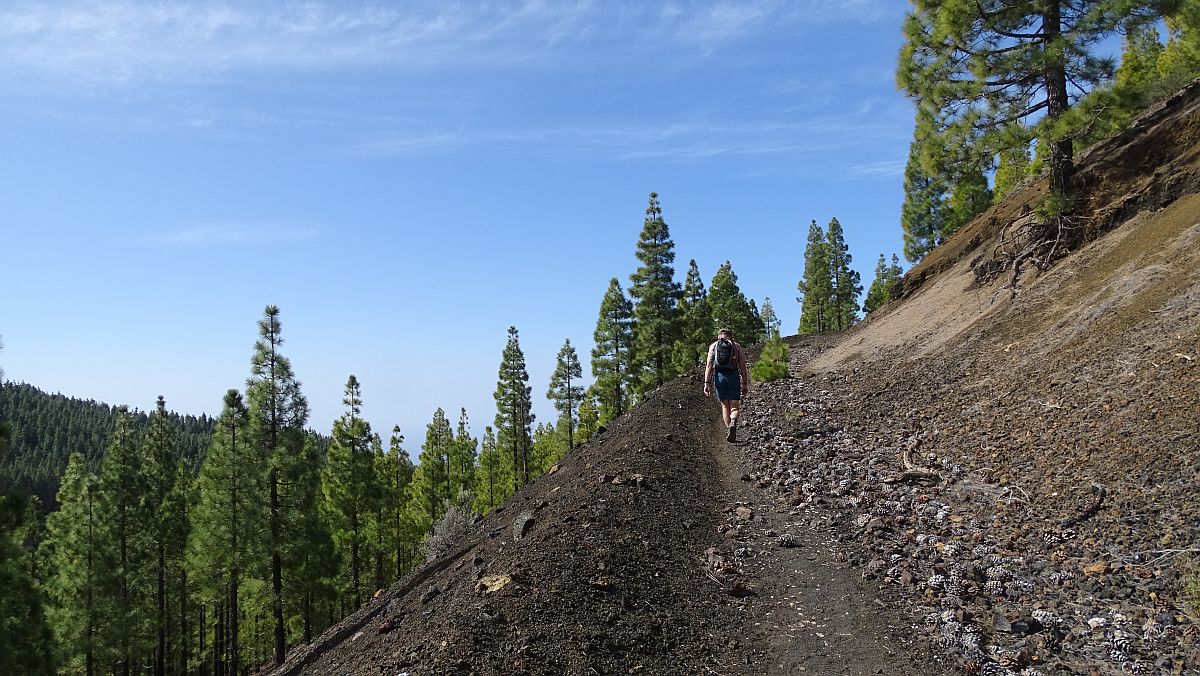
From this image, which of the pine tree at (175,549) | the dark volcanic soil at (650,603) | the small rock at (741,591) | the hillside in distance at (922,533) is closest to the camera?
the hillside in distance at (922,533)

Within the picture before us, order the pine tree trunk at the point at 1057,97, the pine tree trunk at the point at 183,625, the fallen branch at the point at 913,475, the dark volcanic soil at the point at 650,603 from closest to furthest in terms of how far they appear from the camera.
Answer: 1. the dark volcanic soil at the point at 650,603
2. the fallen branch at the point at 913,475
3. the pine tree trunk at the point at 1057,97
4. the pine tree trunk at the point at 183,625

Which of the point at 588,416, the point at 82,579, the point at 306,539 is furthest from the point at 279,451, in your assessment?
the point at 588,416

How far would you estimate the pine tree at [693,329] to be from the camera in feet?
161

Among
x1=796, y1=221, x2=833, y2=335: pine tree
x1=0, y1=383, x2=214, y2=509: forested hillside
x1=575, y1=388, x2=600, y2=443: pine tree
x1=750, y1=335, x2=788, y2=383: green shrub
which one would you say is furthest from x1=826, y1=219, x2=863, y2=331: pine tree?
x1=0, y1=383, x2=214, y2=509: forested hillside

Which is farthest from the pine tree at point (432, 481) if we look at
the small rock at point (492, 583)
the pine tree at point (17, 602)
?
the small rock at point (492, 583)

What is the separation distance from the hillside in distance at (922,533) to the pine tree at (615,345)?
104 feet

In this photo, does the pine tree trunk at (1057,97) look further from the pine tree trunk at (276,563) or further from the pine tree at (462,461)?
the pine tree at (462,461)

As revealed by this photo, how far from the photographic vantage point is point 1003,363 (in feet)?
34.1

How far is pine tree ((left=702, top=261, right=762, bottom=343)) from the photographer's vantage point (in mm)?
55938

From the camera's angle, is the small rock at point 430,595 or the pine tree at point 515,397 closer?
the small rock at point 430,595

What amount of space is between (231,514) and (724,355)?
21706mm

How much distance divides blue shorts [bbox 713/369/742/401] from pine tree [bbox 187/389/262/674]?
18.9m

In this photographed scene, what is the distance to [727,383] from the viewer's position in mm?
12375

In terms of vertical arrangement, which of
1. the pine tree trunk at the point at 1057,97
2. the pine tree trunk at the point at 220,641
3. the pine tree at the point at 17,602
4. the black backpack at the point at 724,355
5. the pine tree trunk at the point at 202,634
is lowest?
the pine tree trunk at the point at 202,634
